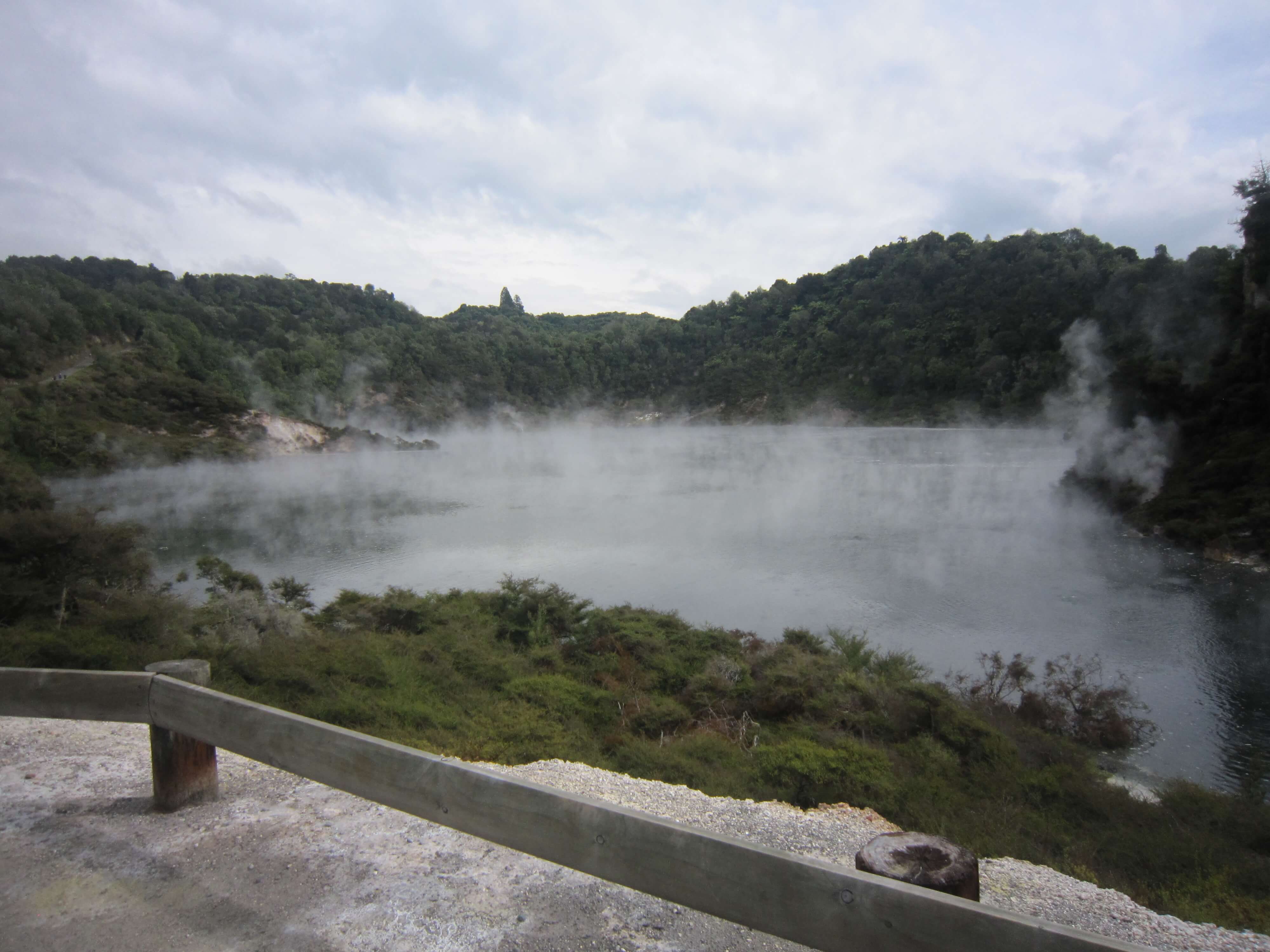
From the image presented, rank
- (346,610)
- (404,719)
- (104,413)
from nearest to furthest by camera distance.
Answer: (404,719)
(346,610)
(104,413)

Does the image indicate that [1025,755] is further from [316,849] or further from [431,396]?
[431,396]

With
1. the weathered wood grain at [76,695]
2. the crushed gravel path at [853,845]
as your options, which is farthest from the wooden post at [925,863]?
the weathered wood grain at [76,695]

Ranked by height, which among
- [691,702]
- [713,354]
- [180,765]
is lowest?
[691,702]

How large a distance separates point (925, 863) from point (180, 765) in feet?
11.0

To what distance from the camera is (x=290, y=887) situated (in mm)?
3035

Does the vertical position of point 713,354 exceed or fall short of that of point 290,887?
it exceeds it

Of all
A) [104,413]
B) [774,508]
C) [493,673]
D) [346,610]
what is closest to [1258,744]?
[493,673]

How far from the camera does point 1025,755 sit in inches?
357

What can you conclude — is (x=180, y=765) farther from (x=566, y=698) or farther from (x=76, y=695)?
(x=566, y=698)

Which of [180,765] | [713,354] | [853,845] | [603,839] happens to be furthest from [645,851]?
[713,354]

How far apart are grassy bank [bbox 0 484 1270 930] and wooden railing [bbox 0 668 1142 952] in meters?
4.32

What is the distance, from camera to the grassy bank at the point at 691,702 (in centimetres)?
678

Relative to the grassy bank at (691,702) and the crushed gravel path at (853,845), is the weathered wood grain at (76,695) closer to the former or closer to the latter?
the crushed gravel path at (853,845)

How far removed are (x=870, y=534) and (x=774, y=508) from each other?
7.01m
